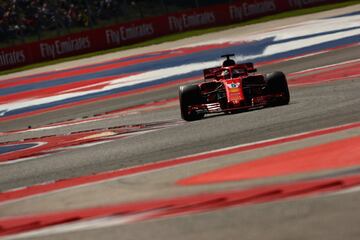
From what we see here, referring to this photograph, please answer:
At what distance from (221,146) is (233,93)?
4.00 meters

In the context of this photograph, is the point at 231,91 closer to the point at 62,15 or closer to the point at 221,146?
the point at 221,146

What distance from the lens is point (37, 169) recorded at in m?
11.5

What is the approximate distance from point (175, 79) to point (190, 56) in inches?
138

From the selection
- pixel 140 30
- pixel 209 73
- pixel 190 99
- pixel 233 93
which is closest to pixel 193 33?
pixel 140 30

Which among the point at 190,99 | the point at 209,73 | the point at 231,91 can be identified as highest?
the point at 209,73

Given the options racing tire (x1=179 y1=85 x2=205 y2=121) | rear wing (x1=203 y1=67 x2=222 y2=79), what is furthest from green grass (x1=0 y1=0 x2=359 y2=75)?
racing tire (x1=179 y1=85 x2=205 y2=121)

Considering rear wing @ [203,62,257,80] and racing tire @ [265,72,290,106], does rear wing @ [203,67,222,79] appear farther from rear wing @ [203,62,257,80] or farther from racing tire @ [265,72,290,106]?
racing tire @ [265,72,290,106]

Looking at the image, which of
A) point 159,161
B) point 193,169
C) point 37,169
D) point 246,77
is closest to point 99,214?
point 193,169

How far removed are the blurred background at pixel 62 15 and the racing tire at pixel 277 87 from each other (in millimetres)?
24358

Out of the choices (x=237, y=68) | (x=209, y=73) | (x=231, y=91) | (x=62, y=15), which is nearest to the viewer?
(x=231, y=91)

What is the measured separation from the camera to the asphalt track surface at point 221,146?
5.73 metres

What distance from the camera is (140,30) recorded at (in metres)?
39.2

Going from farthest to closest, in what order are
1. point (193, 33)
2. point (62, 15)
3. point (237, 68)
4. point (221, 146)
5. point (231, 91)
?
point (62, 15) → point (193, 33) → point (237, 68) → point (231, 91) → point (221, 146)

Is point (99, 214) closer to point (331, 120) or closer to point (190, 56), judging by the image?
point (331, 120)
